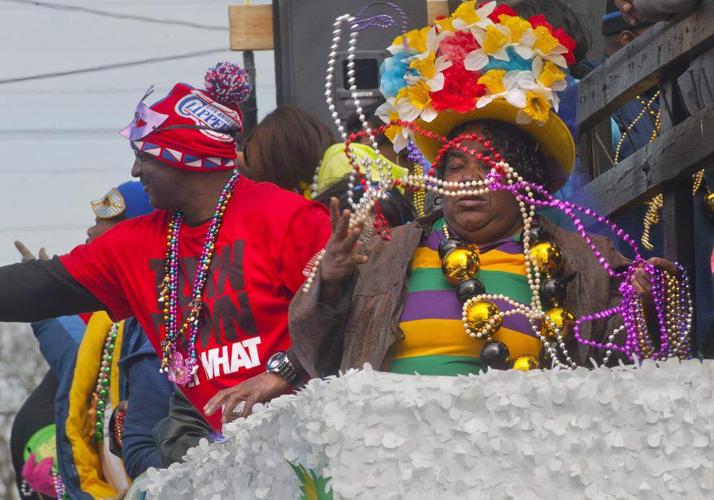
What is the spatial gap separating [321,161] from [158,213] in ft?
2.58

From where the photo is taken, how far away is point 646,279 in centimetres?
342

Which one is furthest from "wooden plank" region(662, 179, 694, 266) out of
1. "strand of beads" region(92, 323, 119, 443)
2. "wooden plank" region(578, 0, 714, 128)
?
"strand of beads" region(92, 323, 119, 443)

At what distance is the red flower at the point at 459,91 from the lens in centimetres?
364

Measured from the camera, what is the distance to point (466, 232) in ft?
12.1

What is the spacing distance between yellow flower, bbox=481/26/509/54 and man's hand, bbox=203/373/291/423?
3.04 ft

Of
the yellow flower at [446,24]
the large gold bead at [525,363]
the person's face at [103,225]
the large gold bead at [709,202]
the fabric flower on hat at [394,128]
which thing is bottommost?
the person's face at [103,225]

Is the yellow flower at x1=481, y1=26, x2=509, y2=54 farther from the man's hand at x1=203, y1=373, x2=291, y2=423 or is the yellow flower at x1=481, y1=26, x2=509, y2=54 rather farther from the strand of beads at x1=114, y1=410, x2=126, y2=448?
the strand of beads at x1=114, y1=410, x2=126, y2=448

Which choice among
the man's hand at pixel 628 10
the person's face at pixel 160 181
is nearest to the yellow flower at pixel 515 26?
the man's hand at pixel 628 10

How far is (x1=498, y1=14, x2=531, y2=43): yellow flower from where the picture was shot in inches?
144

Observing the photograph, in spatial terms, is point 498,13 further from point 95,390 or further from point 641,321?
point 95,390

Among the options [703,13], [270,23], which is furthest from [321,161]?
[270,23]

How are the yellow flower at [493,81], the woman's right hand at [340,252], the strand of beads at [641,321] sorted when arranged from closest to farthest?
1. the woman's right hand at [340,252]
2. the strand of beads at [641,321]
3. the yellow flower at [493,81]

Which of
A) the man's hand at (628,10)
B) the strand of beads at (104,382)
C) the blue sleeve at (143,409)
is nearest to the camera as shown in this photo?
the man's hand at (628,10)

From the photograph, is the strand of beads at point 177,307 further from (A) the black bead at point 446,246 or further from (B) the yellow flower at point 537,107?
(B) the yellow flower at point 537,107
